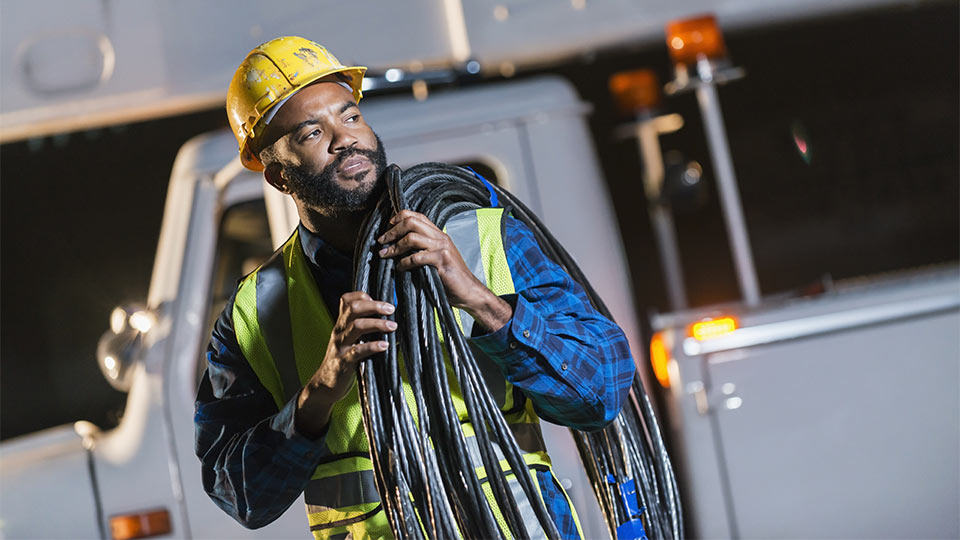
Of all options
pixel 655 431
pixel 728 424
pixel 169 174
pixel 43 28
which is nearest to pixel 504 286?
pixel 655 431

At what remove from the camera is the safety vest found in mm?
1950

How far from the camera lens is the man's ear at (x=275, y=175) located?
1.99 metres

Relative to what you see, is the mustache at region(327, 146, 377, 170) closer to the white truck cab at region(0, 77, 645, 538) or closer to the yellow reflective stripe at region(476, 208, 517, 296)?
the yellow reflective stripe at region(476, 208, 517, 296)

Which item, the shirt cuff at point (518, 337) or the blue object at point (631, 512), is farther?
the blue object at point (631, 512)

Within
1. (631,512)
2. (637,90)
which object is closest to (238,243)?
(637,90)

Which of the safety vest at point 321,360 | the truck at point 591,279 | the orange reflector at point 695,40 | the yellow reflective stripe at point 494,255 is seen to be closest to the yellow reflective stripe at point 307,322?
the safety vest at point 321,360

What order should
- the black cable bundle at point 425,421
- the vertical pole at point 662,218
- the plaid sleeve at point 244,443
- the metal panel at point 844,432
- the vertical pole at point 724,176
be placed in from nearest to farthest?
the black cable bundle at point 425,421
the plaid sleeve at point 244,443
the metal panel at point 844,432
the vertical pole at point 724,176
the vertical pole at point 662,218

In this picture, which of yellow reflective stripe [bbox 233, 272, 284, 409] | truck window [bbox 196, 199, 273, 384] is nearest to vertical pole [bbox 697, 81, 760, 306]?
truck window [bbox 196, 199, 273, 384]

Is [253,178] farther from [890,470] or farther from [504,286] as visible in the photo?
[890,470]

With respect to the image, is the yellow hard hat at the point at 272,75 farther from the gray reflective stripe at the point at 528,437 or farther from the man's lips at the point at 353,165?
the gray reflective stripe at the point at 528,437

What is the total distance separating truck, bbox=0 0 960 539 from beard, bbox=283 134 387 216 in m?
1.26

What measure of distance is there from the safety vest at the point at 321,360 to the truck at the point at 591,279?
1.02 meters

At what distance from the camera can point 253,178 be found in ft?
10.5

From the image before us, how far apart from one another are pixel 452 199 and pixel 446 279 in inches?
15.9
